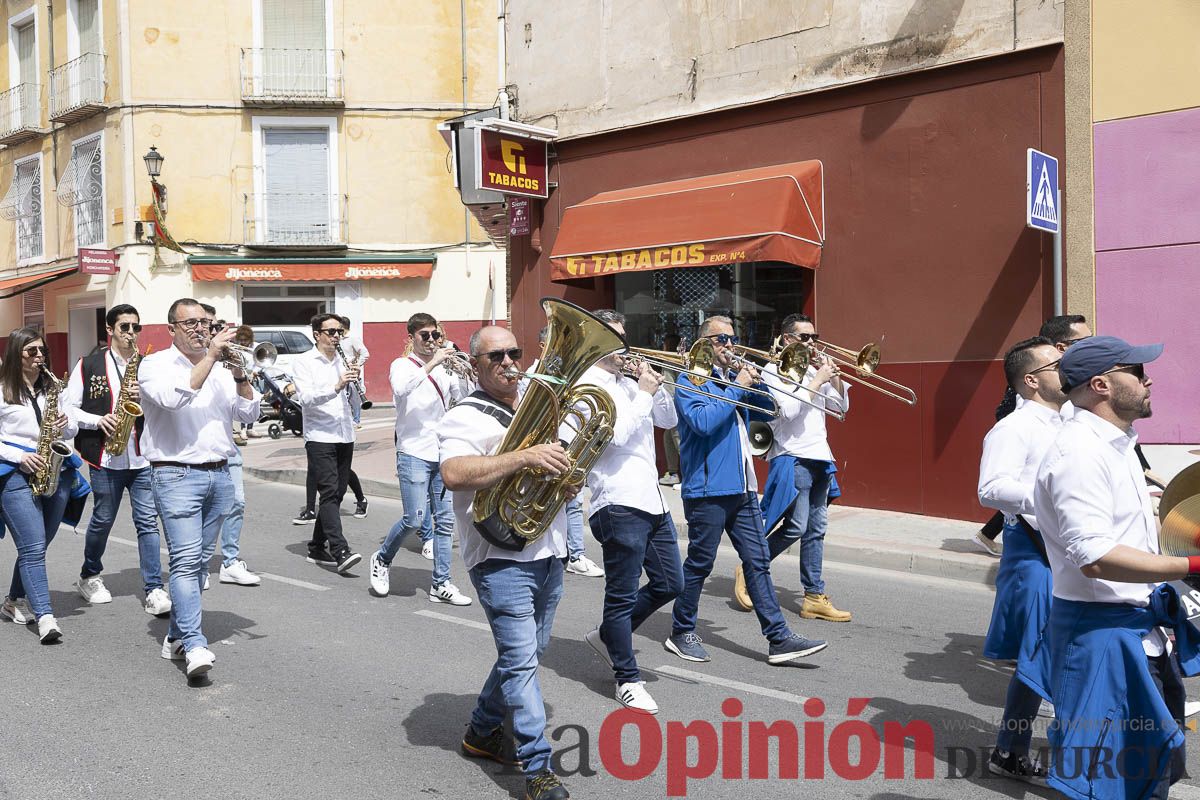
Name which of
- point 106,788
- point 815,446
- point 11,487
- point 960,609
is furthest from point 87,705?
point 960,609

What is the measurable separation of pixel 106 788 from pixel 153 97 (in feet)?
78.5

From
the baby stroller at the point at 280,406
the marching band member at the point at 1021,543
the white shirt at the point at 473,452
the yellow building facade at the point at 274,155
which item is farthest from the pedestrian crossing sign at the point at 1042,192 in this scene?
the yellow building facade at the point at 274,155

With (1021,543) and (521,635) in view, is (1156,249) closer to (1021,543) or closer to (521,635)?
(1021,543)

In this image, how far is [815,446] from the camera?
705 centimetres

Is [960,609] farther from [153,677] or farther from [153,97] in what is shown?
[153,97]

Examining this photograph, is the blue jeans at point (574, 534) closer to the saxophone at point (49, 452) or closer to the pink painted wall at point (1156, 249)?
the saxophone at point (49, 452)

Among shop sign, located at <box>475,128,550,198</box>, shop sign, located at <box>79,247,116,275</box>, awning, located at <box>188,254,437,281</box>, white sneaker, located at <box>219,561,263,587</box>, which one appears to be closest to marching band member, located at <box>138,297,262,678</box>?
white sneaker, located at <box>219,561,263,587</box>

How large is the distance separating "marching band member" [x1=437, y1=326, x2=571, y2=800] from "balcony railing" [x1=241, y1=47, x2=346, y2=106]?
23182 millimetres

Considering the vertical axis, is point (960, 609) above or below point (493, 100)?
below

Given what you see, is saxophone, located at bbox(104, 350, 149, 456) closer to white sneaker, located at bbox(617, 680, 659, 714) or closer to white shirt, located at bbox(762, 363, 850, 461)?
white sneaker, located at bbox(617, 680, 659, 714)

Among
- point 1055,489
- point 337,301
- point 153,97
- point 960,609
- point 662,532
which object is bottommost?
point 960,609

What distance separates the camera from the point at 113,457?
7.20 m

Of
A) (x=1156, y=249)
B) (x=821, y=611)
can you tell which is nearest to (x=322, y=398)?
(x=821, y=611)

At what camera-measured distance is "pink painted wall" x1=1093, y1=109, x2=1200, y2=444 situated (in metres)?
9.30
